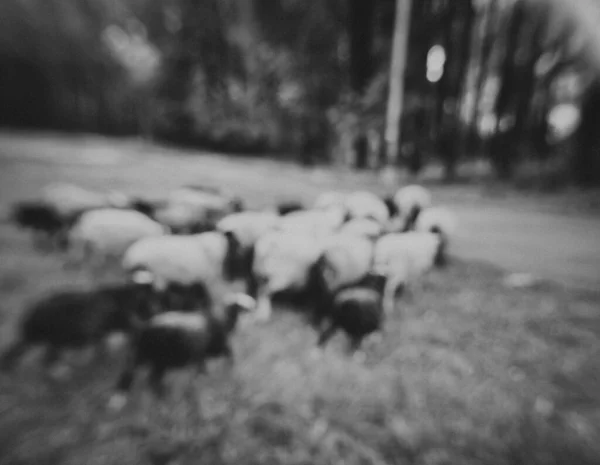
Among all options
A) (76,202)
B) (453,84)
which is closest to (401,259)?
(76,202)

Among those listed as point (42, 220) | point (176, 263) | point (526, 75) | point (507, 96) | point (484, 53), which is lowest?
point (176, 263)

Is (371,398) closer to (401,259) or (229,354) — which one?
(229,354)

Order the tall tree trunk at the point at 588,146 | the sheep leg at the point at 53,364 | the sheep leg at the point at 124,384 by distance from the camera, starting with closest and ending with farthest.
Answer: the sheep leg at the point at 124,384 < the sheep leg at the point at 53,364 < the tall tree trunk at the point at 588,146

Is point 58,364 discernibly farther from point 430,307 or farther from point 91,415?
point 430,307

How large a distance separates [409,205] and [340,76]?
5.91m

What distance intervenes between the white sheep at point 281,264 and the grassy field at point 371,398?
0.20 m

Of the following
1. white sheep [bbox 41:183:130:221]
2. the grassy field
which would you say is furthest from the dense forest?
white sheep [bbox 41:183:130:221]

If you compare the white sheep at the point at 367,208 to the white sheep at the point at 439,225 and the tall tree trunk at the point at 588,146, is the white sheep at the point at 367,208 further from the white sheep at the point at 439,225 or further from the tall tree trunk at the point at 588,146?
the tall tree trunk at the point at 588,146

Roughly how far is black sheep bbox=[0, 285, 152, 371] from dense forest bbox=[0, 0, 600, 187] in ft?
22.0

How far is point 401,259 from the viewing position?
9.11 feet

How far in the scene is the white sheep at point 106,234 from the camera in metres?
2.89

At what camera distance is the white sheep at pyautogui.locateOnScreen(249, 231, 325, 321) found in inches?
98.5


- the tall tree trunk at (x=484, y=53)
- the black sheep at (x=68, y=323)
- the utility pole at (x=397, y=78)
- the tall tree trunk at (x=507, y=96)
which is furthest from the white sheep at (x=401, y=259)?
the tall tree trunk at (x=484, y=53)

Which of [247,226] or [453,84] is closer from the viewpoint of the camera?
[247,226]
